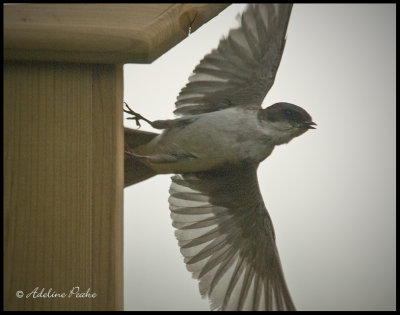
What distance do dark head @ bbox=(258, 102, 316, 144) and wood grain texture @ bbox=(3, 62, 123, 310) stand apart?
24.3 inches

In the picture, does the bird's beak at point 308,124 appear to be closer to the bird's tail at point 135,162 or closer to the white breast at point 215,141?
the white breast at point 215,141

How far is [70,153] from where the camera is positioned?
1033 millimetres

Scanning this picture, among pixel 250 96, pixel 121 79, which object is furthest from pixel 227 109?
pixel 121 79

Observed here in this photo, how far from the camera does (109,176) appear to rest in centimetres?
104

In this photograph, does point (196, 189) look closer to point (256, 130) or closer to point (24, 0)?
point (256, 130)

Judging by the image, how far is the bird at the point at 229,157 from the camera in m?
1.48

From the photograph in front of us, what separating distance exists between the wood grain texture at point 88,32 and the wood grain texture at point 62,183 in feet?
0.20

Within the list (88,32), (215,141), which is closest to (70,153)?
(88,32)

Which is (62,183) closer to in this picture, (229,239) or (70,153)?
(70,153)

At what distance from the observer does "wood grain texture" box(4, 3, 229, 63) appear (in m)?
0.94

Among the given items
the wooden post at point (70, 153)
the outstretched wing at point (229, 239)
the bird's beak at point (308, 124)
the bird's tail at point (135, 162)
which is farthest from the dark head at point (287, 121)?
the wooden post at point (70, 153)

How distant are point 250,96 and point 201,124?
0.16 m

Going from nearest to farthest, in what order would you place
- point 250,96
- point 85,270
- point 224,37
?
1. point 85,270
2. point 224,37
3. point 250,96

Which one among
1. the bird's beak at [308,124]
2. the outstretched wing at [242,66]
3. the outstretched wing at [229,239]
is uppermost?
the outstretched wing at [242,66]
